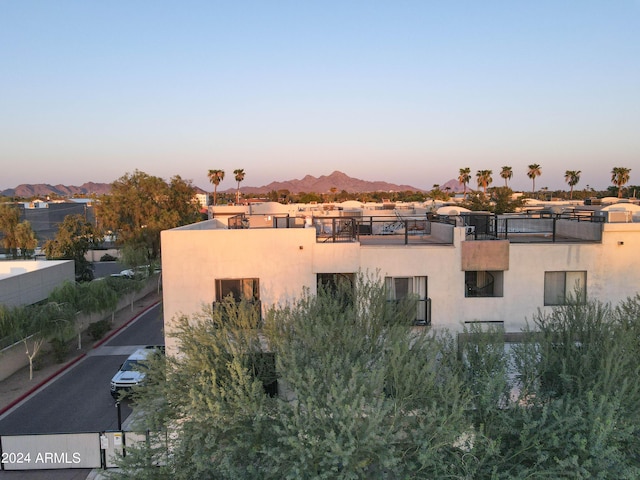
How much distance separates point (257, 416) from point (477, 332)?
227 inches

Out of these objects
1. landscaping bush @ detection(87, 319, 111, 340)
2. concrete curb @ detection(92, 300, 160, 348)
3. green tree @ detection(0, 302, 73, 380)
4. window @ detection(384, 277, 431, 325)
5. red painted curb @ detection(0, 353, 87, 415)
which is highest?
window @ detection(384, 277, 431, 325)

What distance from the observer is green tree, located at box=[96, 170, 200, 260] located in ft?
134

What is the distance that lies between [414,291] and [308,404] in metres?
7.55

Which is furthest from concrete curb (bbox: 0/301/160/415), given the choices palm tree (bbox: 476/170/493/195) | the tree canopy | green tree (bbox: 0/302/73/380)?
palm tree (bbox: 476/170/493/195)

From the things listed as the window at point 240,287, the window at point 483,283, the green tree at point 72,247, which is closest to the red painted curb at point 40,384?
the window at point 240,287

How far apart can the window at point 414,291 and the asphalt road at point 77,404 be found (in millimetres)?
10661

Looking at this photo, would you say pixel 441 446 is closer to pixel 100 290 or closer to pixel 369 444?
pixel 369 444

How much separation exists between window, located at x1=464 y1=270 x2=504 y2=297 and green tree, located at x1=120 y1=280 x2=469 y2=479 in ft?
13.5

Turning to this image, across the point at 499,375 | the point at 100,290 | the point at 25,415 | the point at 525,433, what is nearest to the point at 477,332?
the point at 499,375

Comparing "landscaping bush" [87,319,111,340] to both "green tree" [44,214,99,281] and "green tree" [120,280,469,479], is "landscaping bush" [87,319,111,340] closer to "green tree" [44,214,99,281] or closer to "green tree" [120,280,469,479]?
"green tree" [44,214,99,281]

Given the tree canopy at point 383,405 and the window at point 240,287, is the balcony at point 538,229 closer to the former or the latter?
the tree canopy at point 383,405

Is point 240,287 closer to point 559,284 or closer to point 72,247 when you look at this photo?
point 559,284

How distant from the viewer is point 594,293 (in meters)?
14.7

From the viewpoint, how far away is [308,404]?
25.8 feet
